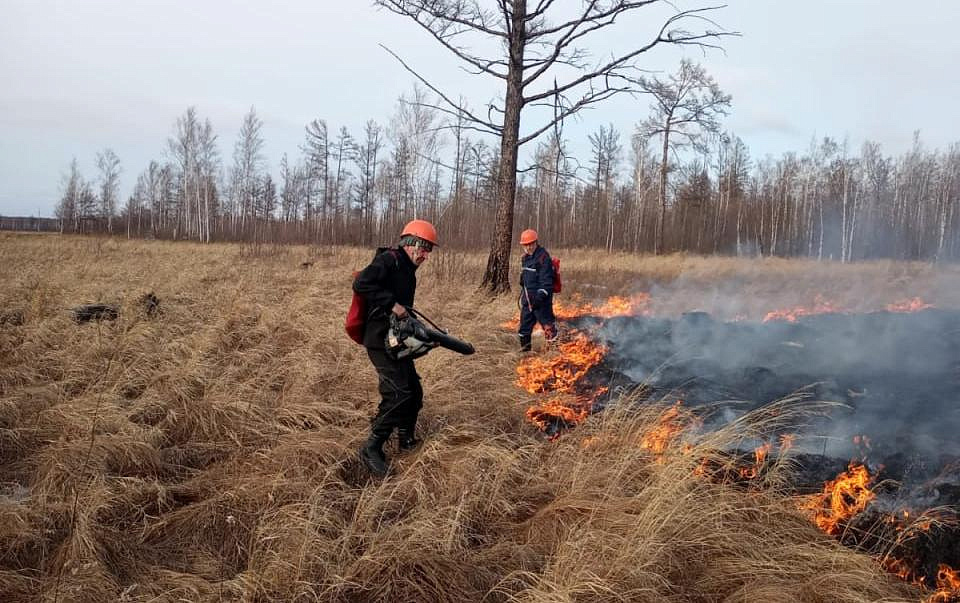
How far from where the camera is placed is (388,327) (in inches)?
155

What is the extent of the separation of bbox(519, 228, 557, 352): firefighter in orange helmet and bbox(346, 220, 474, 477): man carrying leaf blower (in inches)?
127

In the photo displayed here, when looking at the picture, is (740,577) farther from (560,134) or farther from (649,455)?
(560,134)

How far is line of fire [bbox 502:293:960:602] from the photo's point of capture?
10.0ft

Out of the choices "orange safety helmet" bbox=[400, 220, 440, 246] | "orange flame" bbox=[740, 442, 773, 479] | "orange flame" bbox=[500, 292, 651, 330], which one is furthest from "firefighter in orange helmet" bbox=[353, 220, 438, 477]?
"orange flame" bbox=[500, 292, 651, 330]

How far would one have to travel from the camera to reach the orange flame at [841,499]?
3.15 m

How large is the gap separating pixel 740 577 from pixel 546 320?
4720 mm

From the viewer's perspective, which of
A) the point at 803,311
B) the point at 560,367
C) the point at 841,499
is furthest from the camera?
the point at 803,311

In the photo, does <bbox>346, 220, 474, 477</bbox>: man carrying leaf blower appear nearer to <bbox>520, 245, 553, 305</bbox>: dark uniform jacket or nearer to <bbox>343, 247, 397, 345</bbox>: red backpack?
<bbox>343, 247, 397, 345</bbox>: red backpack

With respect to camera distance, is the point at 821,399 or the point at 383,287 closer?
the point at 383,287

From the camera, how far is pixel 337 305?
371 inches

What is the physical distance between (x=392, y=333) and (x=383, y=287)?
0.34 meters

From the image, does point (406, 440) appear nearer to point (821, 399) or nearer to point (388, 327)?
point (388, 327)

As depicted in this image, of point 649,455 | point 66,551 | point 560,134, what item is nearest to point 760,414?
point 649,455

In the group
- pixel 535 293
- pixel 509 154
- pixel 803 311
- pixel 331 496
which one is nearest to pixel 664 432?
pixel 331 496
